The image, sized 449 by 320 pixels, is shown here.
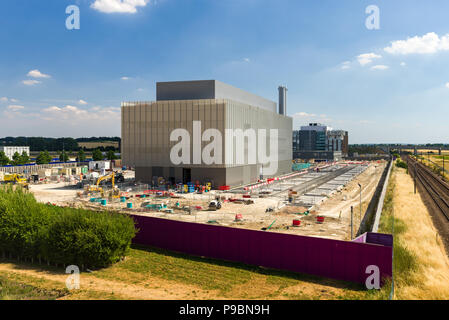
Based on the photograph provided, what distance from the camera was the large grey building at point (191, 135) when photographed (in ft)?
198

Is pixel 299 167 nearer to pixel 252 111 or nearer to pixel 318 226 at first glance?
pixel 252 111

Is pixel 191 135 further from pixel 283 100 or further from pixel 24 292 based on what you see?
pixel 283 100

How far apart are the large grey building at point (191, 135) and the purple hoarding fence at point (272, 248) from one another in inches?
1436

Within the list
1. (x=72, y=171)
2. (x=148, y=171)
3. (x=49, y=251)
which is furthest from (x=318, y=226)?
(x=72, y=171)

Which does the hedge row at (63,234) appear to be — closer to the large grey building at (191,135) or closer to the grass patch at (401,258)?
the grass patch at (401,258)

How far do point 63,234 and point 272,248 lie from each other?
13.4 meters

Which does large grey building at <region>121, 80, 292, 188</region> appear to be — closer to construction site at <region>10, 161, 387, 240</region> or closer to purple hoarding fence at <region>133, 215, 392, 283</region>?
construction site at <region>10, 161, 387, 240</region>

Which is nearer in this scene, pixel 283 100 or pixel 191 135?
pixel 191 135

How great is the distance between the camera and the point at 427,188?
6475 cm

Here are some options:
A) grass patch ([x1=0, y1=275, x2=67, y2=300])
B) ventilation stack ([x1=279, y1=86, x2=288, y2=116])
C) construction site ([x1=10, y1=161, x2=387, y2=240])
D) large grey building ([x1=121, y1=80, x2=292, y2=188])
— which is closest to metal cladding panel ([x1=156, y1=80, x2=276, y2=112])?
large grey building ([x1=121, y1=80, x2=292, y2=188])

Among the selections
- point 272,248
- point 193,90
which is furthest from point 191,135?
point 272,248

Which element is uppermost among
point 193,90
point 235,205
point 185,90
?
point 185,90

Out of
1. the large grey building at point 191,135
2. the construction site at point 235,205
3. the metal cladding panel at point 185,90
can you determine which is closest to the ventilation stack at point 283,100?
the large grey building at point 191,135

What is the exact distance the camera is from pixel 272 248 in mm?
19641
